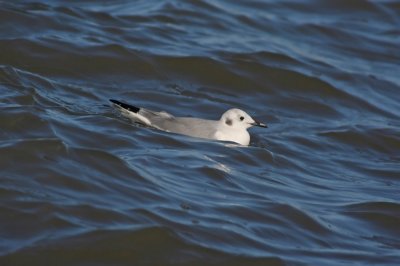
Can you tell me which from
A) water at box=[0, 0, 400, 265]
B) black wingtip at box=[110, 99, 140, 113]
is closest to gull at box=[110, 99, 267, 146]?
black wingtip at box=[110, 99, 140, 113]

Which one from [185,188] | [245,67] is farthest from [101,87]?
[185,188]

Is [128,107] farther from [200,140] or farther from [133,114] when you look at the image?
[200,140]

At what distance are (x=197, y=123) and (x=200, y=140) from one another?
0.23m

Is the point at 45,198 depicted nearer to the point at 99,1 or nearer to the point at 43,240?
the point at 43,240

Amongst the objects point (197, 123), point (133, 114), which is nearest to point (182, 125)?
point (197, 123)

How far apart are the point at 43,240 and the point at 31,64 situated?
5599mm

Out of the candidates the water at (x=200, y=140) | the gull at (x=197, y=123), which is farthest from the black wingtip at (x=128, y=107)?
the water at (x=200, y=140)

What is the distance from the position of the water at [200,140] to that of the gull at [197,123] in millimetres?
197

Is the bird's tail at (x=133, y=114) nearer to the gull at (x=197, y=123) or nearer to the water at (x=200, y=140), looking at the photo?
the gull at (x=197, y=123)

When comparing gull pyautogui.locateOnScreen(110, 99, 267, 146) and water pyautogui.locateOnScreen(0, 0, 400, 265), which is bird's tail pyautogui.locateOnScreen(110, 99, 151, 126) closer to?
gull pyautogui.locateOnScreen(110, 99, 267, 146)

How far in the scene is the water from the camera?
27.7ft

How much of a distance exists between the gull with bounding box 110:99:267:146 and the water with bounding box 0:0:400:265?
197 mm

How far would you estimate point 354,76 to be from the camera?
15.3 metres

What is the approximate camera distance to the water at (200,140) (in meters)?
8.44
